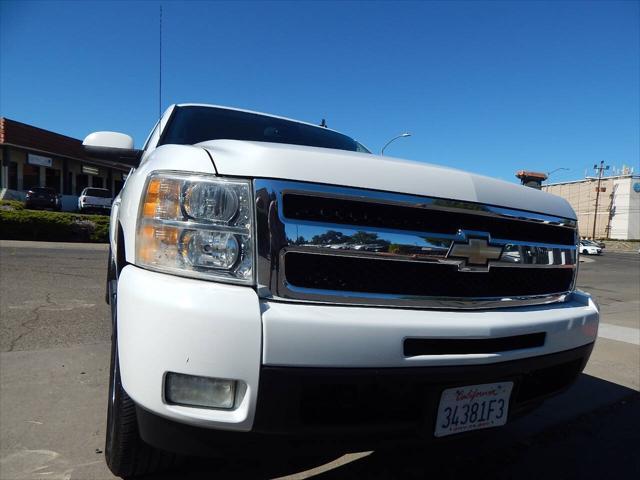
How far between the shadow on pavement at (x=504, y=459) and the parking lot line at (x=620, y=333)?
8.33 ft

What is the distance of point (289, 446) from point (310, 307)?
464 millimetres

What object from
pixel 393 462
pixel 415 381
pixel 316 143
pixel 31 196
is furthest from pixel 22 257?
pixel 31 196

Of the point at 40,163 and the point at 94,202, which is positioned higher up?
the point at 40,163

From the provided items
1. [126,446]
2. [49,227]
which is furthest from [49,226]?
[126,446]

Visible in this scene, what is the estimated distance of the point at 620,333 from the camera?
5.73 m

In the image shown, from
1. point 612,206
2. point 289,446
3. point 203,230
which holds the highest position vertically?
point 612,206

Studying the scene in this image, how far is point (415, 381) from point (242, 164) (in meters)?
0.92

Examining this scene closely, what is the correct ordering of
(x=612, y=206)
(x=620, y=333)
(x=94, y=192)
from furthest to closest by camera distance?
1. (x=612, y=206)
2. (x=94, y=192)
3. (x=620, y=333)

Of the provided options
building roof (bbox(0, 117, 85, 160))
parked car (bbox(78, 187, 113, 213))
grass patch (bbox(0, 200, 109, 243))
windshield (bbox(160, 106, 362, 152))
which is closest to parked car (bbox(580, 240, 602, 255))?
parked car (bbox(78, 187, 113, 213))

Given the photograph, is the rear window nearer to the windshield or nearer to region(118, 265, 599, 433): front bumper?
the windshield

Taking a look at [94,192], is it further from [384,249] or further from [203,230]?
[384,249]

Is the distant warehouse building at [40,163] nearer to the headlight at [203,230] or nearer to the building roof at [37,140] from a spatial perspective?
the building roof at [37,140]

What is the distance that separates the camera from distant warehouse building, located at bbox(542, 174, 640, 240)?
2933 inches

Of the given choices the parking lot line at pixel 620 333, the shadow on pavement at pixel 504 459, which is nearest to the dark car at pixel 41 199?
the parking lot line at pixel 620 333
